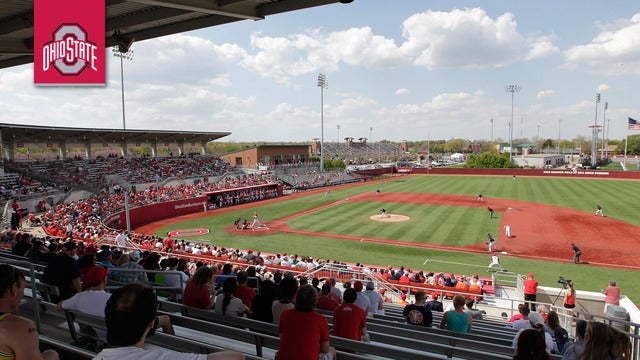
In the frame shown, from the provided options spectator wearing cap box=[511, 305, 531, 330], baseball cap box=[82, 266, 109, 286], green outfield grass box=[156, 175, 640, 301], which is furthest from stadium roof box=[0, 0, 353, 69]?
green outfield grass box=[156, 175, 640, 301]

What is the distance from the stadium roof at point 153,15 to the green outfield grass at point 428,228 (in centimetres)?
1551

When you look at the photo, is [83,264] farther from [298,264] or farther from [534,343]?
[298,264]

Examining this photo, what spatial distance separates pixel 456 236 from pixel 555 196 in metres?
23.5

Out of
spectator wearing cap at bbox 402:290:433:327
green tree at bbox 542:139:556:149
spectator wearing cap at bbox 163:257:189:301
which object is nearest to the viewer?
spectator wearing cap at bbox 402:290:433:327

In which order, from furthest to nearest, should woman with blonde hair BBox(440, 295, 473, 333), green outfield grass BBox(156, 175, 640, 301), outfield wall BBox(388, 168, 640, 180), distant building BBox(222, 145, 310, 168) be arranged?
distant building BBox(222, 145, 310, 168), outfield wall BBox(388, 168, 640, 180), green outfield grass BBox(156, 175, 640, 301), woman with blonde hair BBox(440, 295, 473, 333)

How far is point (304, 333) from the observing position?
3.63 m

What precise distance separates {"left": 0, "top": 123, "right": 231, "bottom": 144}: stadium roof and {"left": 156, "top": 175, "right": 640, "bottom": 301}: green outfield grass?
14619 mm

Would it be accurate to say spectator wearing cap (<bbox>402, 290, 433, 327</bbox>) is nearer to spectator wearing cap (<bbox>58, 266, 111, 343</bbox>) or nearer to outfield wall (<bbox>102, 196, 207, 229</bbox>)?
spectator wearing cap (<bbox>58, 266, 111, 343</bbox>)

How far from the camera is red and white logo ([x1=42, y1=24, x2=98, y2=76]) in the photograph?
7.40 metres

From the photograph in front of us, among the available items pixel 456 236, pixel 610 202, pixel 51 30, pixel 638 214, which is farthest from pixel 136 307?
pixel 610 202

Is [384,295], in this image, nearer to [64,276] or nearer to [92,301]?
[64,276]

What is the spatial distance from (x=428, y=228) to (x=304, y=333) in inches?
1024

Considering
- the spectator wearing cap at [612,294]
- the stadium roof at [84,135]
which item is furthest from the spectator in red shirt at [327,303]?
the stadium roof at [84,135]

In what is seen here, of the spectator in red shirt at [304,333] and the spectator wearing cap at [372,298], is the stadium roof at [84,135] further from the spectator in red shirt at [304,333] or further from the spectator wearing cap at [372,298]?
the spectator in red shirt at [304,333]
